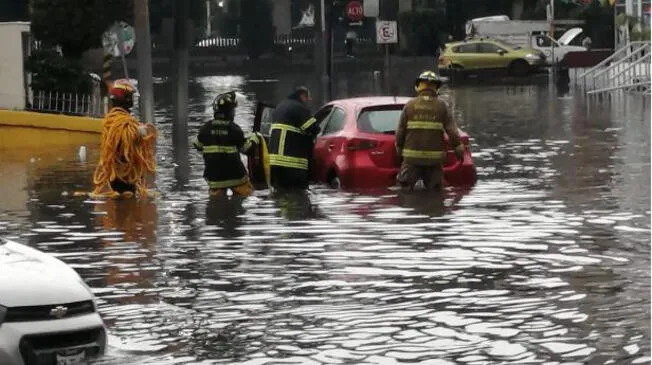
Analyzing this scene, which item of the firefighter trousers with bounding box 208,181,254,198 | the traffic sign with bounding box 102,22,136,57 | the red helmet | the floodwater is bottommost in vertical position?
the floodwater

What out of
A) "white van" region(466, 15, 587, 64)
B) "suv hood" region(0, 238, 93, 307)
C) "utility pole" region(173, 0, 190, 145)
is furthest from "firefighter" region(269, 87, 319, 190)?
"white van" region(466, 15, 587, 64)

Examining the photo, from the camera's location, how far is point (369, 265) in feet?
45.5

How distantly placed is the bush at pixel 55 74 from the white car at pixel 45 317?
23535mm

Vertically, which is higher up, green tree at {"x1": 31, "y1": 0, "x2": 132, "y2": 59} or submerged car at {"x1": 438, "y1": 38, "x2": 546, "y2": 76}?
green tree at {"x1": 31, "y1": 0, "x2": 132, "y2": 59}

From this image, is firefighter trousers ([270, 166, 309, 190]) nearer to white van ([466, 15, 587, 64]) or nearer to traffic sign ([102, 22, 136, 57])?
traffic sign ([102, 22, 136, 57])

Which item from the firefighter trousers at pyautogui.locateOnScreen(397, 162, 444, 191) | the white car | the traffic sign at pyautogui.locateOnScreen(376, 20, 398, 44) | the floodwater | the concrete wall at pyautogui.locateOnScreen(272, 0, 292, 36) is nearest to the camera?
the white car

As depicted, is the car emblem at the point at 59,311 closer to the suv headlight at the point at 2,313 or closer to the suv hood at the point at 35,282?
the suv hood at the point at 35,282

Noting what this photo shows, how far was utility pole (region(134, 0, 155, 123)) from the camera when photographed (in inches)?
1209

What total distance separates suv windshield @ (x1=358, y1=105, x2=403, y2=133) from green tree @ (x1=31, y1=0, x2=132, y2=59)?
56.8 ft

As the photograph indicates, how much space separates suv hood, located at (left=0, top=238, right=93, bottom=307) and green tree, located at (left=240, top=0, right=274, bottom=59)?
251 feet

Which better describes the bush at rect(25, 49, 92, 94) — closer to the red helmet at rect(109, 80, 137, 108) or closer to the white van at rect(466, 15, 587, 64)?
the red helmet at rect(109, 80, 137, 108)

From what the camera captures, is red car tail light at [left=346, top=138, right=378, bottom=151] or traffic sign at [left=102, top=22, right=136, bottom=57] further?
traffic sign at [left=102, top=22, right=136, bottom=57]

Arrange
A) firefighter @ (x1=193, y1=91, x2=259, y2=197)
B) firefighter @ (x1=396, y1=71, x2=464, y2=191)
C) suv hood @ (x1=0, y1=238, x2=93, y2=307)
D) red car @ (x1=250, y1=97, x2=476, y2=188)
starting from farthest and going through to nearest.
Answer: red car @ (x1=250, y1=97, x2=476, y2=188) → firefighter @ (x1=193, y1=91, x2=259, y2=197) → firefighter @ (x1=396, y1=71, x2=464, y2=191) → suv hood @ (x1=0, y1=238, x2=93, y2=307)

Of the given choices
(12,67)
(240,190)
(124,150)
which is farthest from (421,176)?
(12,67)
